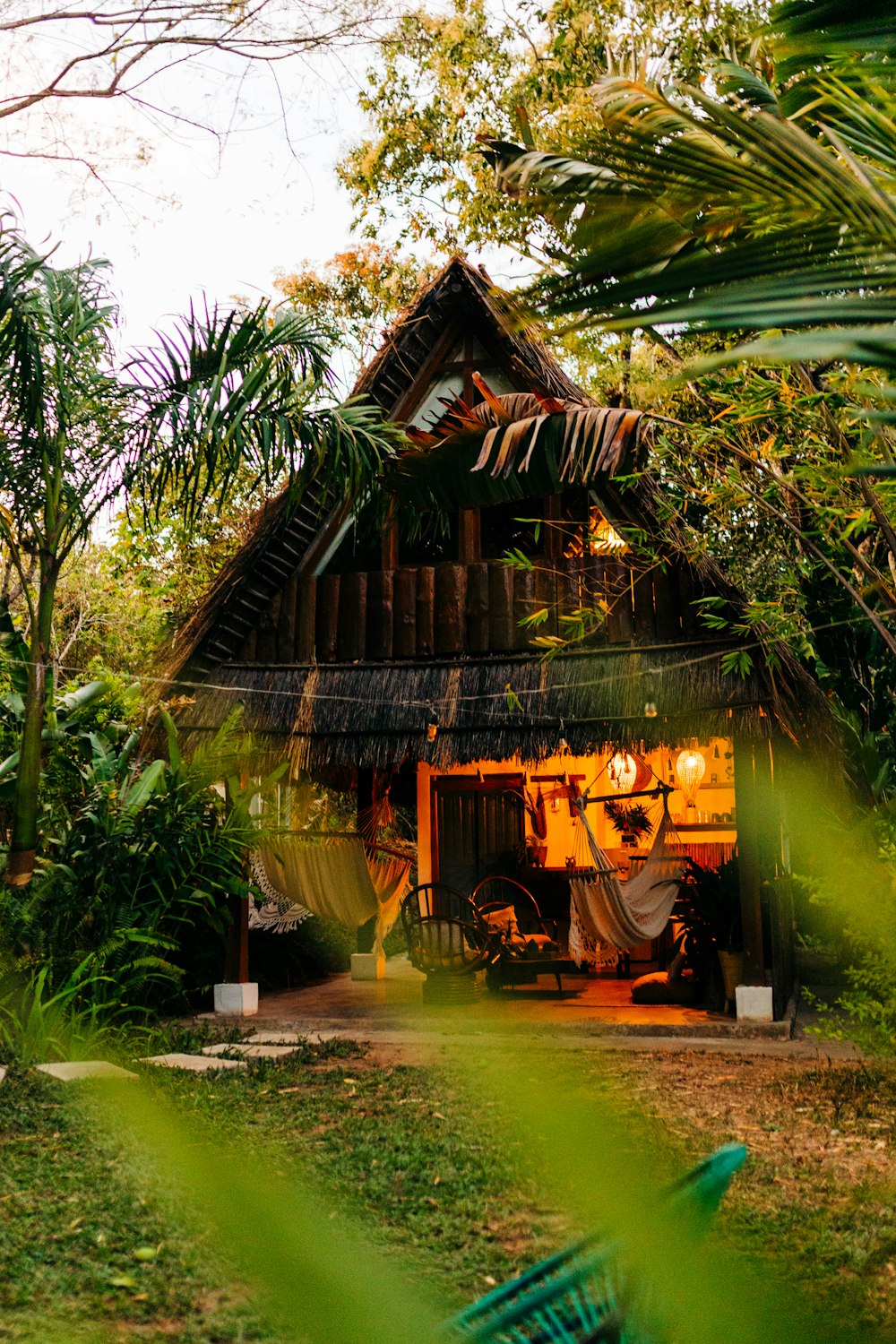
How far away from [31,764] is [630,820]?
4931 mm

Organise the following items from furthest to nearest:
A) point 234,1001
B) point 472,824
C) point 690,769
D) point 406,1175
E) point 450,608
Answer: point 472,824
point 690,769
point 450,608
point 234,1001
point 406,1175

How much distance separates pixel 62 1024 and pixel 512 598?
11.0 feet

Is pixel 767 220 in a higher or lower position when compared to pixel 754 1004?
higher

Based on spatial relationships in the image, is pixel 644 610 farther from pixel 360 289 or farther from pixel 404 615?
pixel 360 289

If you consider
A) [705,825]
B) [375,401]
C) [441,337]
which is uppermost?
[441,337]

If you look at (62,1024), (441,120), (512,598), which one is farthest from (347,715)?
(441,120)

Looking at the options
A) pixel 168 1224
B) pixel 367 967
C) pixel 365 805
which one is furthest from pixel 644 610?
pixel 168 1224

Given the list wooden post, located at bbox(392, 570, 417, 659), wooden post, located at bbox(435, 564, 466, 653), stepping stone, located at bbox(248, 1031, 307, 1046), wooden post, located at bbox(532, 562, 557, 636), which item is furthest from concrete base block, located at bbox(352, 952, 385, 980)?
wooden post, located at bbox(532, 562, 557, 636)

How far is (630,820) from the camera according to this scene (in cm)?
910

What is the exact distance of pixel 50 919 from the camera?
236 inches

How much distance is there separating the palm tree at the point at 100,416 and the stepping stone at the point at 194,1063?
3.62 feet

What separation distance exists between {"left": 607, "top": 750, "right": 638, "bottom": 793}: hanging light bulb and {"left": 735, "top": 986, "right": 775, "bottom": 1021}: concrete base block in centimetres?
253

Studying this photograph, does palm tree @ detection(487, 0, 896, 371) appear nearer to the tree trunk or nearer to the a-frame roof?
the tree trunk

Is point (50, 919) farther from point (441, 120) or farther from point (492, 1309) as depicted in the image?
point (441, 120)
